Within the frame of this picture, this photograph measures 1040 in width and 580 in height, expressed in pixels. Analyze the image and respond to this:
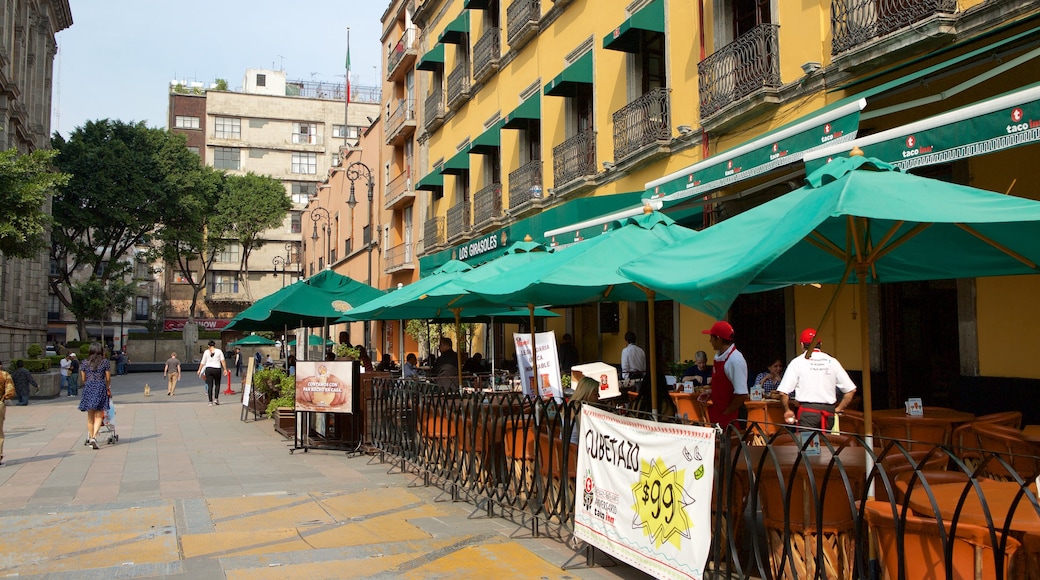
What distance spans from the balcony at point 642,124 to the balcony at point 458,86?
1113 centimetres

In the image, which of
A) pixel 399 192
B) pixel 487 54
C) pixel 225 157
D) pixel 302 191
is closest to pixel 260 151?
pixel 225 157

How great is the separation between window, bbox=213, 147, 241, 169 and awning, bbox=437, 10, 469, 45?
49.4m

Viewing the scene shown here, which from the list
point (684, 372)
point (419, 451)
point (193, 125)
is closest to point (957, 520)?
point (419, 451)

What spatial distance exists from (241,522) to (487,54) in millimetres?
19070

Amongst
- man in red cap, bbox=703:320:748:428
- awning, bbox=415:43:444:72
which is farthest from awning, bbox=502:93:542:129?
man in red cap, bbox=703:320:748:428

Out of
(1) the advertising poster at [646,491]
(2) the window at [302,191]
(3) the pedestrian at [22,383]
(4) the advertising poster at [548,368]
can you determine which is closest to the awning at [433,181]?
(3) the pedestrian at [22,383]

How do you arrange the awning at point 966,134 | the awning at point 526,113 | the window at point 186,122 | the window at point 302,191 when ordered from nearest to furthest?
the awning at point 966,134, the awning at point 526,113, the window at point 302,191, the window at point 186,122

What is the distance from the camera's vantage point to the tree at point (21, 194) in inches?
766

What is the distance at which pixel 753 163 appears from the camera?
1023cm

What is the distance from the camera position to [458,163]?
2636 cm

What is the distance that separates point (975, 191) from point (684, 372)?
9.25 metres

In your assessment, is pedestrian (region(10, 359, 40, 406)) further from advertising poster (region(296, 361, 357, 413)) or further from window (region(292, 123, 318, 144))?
window (region(292, 123, 318, 144))

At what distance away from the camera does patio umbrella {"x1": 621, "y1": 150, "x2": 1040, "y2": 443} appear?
4.21 meters

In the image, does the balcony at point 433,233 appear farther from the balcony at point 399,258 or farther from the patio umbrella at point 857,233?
the patio umbrella at point 857,233
